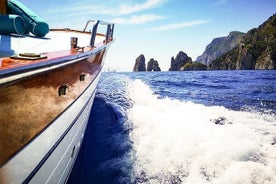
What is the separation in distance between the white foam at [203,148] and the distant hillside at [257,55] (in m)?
101

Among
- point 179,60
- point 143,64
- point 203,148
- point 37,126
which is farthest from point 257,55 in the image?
point 37,126

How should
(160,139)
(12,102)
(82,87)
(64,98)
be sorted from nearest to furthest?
(12,102) → (64,98) → (82,87) → (160,139)

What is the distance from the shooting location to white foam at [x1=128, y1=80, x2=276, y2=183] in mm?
3488

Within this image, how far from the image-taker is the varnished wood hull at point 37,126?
5.55 ft

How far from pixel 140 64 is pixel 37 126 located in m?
160

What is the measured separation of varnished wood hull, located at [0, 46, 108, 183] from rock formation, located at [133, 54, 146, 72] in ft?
516

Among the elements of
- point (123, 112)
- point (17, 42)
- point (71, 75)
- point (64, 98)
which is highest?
point (17, 42)

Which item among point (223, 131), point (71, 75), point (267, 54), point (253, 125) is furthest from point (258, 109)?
point (267, 54)

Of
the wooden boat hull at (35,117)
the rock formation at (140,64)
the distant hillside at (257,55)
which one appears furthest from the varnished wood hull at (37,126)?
the rock formation at (140,64)

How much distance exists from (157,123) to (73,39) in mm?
2897

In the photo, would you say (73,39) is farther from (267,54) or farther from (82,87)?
(267,54)

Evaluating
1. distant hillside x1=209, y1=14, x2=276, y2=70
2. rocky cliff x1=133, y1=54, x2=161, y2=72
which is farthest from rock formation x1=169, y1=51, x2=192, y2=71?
distant hillside x1=209, y1=14, x2=276, y2=70

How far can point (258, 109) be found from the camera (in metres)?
7.68

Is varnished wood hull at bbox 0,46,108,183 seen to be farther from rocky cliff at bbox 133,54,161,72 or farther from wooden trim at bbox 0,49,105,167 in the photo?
rocky cliff at bbox 133,54,161,72
